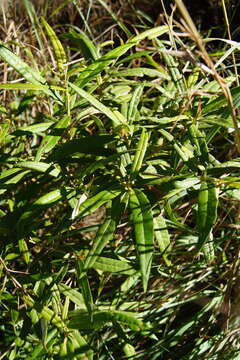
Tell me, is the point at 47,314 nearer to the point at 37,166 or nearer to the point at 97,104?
the point at 37,166

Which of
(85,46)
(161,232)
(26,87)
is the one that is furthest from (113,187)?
(85,46)

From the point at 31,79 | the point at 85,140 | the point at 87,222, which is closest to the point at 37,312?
the point at 85,140

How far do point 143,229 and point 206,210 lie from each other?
0.41 ft

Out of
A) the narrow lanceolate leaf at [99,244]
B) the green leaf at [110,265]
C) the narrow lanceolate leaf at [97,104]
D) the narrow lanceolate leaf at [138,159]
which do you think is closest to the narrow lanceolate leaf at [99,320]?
the green leaf at [110,265]

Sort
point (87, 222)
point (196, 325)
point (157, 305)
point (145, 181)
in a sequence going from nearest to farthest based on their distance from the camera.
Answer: point (145, 181)
point (157, 305)
point (196, 325)
point (87, 222)

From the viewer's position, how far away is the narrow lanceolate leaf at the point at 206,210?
98 cm

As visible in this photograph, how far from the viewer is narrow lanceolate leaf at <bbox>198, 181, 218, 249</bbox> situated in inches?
38.6

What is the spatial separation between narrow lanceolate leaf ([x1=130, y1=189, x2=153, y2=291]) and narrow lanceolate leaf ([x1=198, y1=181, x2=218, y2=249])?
94 mm

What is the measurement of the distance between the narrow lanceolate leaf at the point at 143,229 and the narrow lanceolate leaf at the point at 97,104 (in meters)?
0.20

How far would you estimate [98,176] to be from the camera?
125cm

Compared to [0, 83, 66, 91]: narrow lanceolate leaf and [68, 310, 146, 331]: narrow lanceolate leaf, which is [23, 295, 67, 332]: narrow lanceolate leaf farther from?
[0, 83, 66, 91]: narrow lanceolate leaf

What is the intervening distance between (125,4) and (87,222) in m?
1.08

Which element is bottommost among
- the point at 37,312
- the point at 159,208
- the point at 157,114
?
the point at 37,312

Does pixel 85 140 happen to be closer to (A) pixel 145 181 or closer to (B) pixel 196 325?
(A) pixel 145 181
